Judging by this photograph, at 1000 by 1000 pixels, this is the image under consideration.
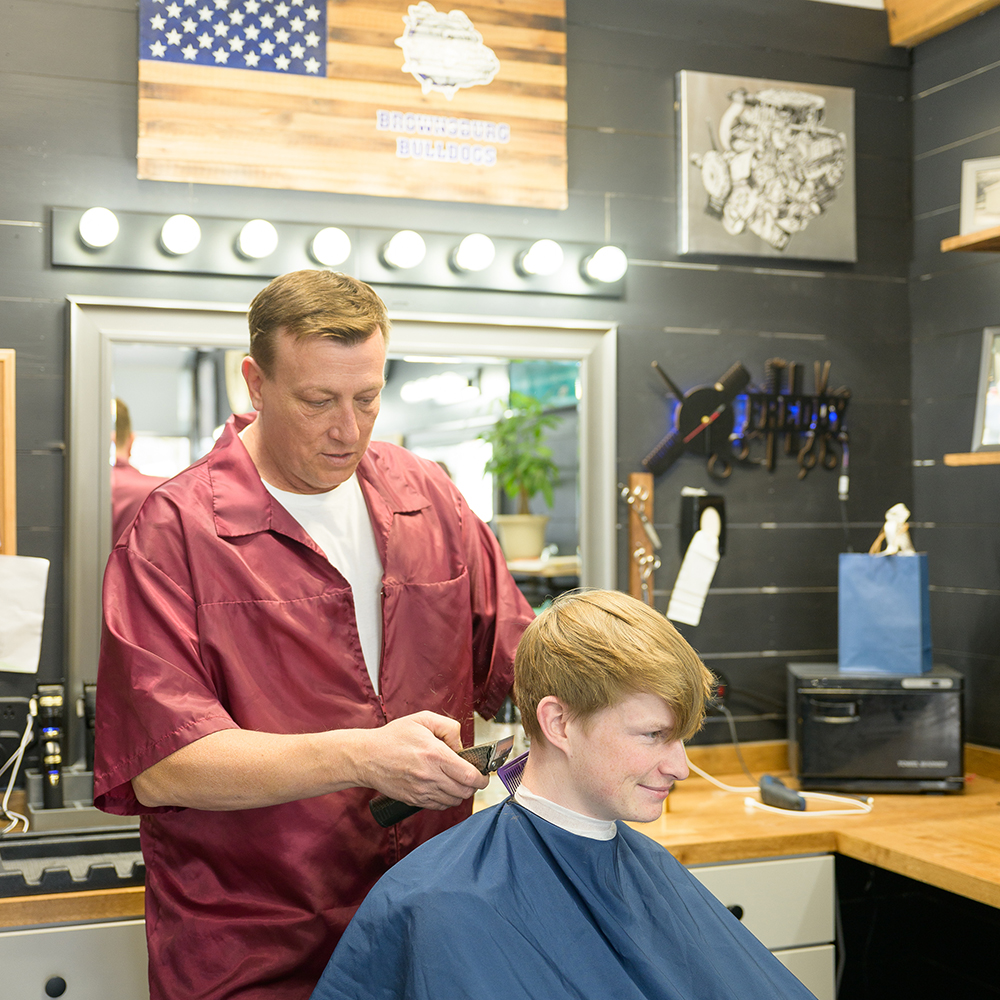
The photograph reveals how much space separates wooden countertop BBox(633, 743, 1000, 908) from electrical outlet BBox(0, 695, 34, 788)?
1458mm

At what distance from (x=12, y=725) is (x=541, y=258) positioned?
5.80 feet

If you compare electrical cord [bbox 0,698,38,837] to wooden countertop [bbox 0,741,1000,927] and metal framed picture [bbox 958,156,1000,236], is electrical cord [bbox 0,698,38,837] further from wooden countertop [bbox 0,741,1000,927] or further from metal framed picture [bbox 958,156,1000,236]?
metal framed picture [bbox 958,156,1000,236]

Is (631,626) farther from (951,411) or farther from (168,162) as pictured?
(951,411)

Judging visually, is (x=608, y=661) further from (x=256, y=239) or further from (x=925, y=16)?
(x=925, y=16)

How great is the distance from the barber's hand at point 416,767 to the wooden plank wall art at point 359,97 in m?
1.71

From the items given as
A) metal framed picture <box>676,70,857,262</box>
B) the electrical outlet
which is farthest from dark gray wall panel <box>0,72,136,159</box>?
metal framed picture <box>676,70,857,262</box>

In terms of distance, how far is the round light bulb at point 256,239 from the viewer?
8.67ft

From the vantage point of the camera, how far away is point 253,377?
1734mm

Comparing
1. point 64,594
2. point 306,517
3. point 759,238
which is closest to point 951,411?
point 759,238

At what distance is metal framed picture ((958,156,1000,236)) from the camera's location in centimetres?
288

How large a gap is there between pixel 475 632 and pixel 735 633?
138 centimetres

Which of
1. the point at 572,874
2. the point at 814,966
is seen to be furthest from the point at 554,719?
the point at 814,966

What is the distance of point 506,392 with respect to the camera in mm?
2951

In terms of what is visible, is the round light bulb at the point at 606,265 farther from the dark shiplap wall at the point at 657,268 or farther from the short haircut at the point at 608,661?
the short haircut at the point at 608,661
